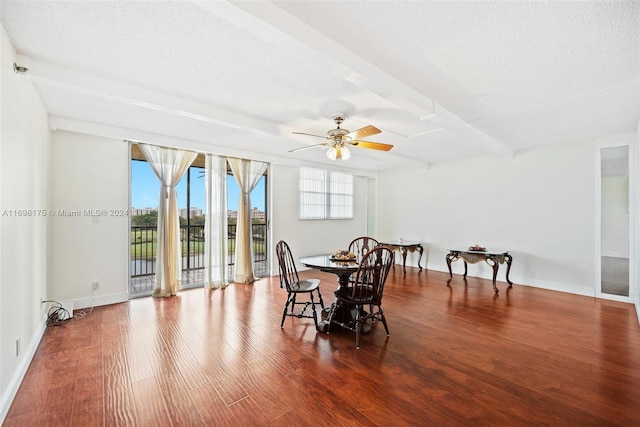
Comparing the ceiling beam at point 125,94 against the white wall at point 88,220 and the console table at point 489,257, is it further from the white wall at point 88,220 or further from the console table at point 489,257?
the console table at point 489,257

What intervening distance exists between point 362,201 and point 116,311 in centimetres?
591

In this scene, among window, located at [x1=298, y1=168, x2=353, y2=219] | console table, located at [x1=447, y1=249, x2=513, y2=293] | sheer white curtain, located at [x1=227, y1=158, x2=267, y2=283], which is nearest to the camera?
console table, located at [x1=447, y1=249, x2=513, y2=293]

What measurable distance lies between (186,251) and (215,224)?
1.55m

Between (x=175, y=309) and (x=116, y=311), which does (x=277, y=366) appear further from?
(x=116, y=311)

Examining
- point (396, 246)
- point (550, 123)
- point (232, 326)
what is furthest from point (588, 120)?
point (232, 326)

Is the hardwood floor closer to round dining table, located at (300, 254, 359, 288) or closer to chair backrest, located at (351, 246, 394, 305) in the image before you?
chair backrest, located at (351, 246, 394, 305)

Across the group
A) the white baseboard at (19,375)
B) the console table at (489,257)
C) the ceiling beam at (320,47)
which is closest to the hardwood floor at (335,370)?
the white baseboard at (19,375)

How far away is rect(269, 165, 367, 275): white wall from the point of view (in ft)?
19.1

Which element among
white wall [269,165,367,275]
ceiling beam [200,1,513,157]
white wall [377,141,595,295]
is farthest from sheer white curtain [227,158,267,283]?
white wall [377,141,595,295]

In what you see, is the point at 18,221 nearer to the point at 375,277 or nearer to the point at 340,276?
the point at 340,276

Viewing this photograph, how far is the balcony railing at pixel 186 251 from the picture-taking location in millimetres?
5008

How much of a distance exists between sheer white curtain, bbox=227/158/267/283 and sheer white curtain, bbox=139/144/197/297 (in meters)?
1.01

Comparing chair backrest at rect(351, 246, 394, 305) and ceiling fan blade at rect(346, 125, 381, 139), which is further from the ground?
ceiling fan blade at rect(346, 125, 381, 139)

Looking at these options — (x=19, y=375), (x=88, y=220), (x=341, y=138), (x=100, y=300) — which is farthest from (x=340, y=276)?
(x=88, y=220)
